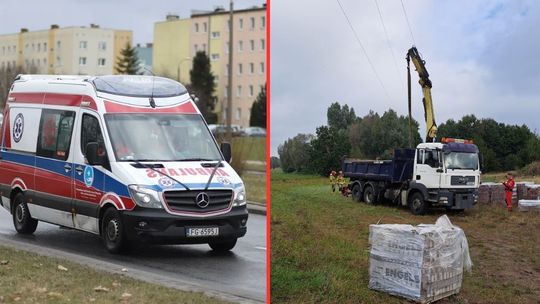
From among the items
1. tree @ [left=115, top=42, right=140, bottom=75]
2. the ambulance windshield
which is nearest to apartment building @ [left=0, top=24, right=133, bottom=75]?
tree @ [left=115, top=42, right=140, bottom=75]

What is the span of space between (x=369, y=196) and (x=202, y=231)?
3.98 m

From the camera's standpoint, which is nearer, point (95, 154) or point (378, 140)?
point (378, 140)

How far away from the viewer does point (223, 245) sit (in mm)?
9312

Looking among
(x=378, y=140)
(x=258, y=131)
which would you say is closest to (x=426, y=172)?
(x=378, y=140)

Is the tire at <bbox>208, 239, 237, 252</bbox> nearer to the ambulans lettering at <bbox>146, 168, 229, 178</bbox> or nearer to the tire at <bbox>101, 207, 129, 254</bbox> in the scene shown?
the ambulans lettering at <bbox>146, 168, 229, 178</bbox>

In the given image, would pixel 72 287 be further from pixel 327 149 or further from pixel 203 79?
pixel 203 79

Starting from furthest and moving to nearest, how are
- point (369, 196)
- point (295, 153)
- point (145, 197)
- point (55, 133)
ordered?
point (55, 133) → point (145, 197) → point (369, 196) → point (295, 153)

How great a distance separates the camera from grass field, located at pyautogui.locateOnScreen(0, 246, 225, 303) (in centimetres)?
652

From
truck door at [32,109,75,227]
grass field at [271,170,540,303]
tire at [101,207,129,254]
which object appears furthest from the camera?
truck door at [32,109,75,227]

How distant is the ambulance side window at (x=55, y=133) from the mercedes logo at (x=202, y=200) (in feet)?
6.17

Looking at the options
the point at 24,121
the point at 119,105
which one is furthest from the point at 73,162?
the point at 24,121

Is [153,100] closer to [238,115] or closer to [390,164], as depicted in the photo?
[238,115]

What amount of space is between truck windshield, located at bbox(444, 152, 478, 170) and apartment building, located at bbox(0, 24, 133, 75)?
15499mm

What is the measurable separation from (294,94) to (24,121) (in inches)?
271
